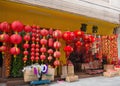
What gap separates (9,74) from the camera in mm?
6309

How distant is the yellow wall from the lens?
6.16 meters

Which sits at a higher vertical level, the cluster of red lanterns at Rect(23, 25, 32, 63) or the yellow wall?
the yellow wall

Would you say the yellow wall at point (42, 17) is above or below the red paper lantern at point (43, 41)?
above

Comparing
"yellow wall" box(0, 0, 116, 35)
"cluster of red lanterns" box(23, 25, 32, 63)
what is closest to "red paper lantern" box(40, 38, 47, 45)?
"cluster of red lanterns" box(23, 25, 32, 63)

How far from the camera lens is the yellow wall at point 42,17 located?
20.2 feet

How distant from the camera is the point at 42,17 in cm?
705

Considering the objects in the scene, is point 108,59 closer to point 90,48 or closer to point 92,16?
point 90,48

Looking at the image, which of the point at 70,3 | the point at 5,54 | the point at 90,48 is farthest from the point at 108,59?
the point at 5,54

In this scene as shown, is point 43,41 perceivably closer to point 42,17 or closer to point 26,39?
point 26,39

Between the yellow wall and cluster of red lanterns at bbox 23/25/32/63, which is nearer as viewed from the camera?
cluster of red lanterns at bbox 23/25/32/63

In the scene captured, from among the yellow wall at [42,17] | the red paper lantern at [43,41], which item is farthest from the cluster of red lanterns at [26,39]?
the yellow wall at [42,17]

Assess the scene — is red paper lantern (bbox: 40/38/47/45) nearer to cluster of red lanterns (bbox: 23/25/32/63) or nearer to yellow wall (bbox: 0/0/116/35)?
cluster of red lanterns (bbox: 23/25/32/63)

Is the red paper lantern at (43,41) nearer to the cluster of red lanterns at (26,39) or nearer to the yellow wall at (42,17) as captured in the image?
the cluster of red lanterns at (26,39)

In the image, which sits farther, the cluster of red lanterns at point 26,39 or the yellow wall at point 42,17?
the yellow wall at point 42,17
